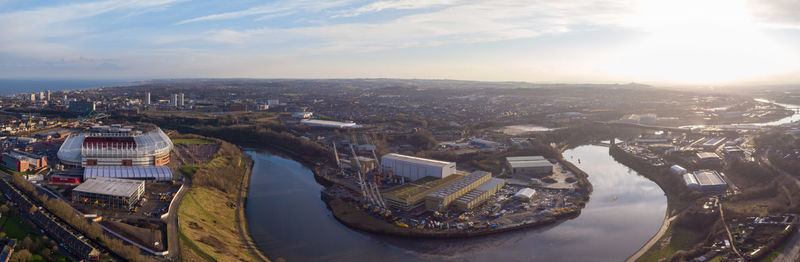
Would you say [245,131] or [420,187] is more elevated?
[245,131]

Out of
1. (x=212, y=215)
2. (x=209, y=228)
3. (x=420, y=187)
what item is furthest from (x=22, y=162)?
(x=420, y=187)

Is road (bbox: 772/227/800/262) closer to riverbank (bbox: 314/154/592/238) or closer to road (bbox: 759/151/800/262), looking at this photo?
road (bbox: 759/151/800/262)

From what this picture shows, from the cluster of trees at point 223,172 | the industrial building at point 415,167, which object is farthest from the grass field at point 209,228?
the industrial building at point 415,167

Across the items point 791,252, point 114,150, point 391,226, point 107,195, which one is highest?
point 114,150

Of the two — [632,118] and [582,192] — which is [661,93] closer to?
[632,118]

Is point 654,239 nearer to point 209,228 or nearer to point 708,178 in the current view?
point 708,178

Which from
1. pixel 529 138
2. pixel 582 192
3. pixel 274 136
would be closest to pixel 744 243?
pixel 582 192

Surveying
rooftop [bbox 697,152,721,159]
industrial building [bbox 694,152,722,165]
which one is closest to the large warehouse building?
industrial building [bbox 694,152,722,165]
